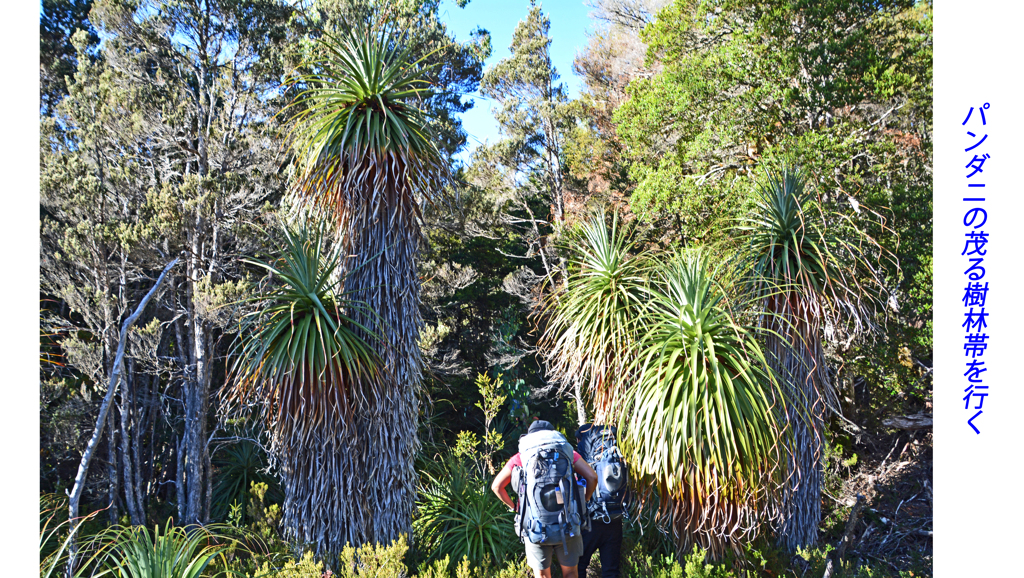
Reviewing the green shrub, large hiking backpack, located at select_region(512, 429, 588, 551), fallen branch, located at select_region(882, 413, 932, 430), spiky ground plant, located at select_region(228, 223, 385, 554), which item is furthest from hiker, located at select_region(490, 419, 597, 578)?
fallen branch, located at select_region(882, 413, 932, 430)

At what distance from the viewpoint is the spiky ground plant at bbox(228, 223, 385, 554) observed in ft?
14.8

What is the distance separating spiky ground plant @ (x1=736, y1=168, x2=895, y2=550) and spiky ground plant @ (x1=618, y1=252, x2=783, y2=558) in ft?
2.00

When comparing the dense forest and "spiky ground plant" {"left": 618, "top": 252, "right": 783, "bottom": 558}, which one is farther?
the dense forest

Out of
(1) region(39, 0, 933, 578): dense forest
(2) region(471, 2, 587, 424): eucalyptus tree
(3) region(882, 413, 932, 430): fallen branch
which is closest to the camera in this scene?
(1) region(39, 0, 933, 578): dense forest

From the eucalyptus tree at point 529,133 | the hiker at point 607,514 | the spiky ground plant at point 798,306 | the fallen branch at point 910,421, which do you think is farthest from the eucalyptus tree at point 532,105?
the hiker at point 607,514

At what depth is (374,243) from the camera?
4969 millimetres

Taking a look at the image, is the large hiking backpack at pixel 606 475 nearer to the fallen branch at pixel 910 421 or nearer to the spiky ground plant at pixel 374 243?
the spiky ground plant at pixel 374 243

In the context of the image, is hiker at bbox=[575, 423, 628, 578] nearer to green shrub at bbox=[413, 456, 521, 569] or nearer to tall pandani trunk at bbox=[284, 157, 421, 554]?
green shrub at bbox=[413, 456, 521, 569]

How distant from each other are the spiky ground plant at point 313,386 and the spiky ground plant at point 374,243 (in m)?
0.02

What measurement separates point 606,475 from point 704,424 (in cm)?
80

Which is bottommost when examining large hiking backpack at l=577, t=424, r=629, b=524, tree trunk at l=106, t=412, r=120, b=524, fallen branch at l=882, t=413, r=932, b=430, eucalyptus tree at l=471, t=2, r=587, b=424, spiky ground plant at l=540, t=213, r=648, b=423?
tree trunk at l=106, t=412, r=120, b=524

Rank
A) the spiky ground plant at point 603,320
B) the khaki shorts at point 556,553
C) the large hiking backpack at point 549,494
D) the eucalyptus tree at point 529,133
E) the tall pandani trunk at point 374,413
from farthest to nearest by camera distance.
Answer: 1. the eucalyptus tree at point 529,133
2. the spiky ground plant at point 603,320
3. the tall pandani trunk at point 374,413
4. the khaki shorts at point 556,553
5. the large hiking backpack at point 549,494

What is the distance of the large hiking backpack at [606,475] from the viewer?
4.12 meters
